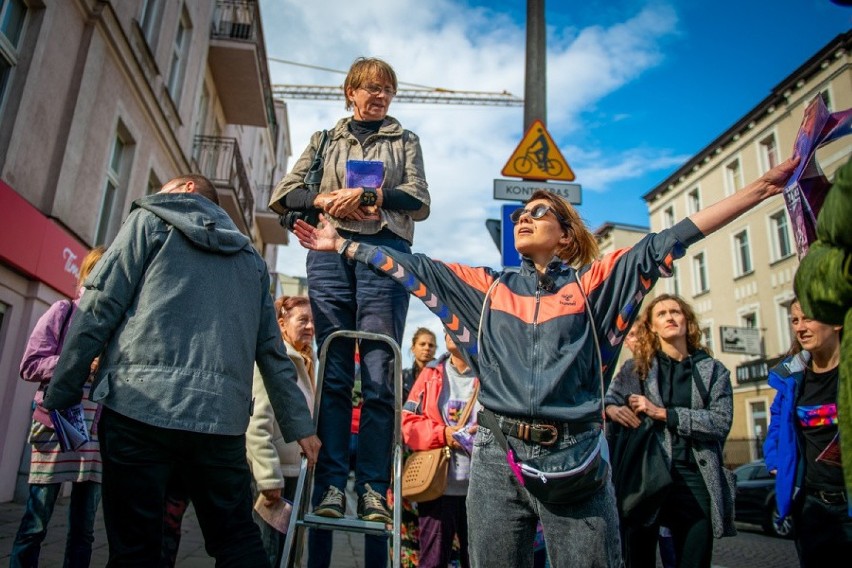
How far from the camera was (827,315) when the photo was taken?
133cm

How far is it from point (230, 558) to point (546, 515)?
112 cm

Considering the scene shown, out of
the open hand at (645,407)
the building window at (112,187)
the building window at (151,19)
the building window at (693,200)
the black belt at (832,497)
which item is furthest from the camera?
the building window at (693,200)

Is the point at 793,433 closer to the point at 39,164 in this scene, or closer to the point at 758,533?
the point at 39,164

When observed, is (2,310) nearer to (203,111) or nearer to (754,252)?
(203,111)

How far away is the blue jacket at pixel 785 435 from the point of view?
3.47 m

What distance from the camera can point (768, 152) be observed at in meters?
28.2

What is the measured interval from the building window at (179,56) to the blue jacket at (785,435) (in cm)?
1189

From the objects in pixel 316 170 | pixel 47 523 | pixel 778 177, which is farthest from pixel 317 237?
pixel 47 523

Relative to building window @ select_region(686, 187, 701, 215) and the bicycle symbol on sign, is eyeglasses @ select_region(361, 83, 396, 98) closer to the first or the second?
the bicycle symbol on sign

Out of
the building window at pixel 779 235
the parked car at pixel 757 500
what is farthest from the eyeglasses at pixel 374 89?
the building window at pixel 779 235

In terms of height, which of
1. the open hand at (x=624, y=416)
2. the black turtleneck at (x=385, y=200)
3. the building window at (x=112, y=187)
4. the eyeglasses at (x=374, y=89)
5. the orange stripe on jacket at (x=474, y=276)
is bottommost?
the open hand at (x=624, y=416)

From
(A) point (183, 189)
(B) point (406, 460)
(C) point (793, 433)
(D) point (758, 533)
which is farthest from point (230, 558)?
(D) point (758, 533)

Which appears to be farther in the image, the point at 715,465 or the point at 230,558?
the point at 715,465

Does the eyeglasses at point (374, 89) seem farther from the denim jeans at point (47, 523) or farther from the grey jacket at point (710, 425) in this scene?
the denim jeans at point (47, 523)
